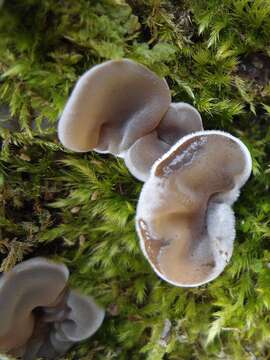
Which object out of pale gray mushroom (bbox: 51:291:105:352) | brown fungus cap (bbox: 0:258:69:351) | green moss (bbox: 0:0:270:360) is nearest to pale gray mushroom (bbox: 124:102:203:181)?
green moss (bbox: 0:0:270:360)

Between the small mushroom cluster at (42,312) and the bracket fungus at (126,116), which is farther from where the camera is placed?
the small mushroom cluster at (42,312)

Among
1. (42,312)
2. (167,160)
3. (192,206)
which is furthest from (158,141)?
(42,312)

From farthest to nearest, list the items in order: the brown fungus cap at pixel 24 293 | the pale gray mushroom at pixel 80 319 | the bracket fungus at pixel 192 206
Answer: the pale gray mushroom at pixel 80 319, the brown fungus cap at pixel 24 293, the bracket fungus at pixel 192 206

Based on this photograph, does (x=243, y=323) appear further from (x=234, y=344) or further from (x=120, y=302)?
(x=120, y=302)

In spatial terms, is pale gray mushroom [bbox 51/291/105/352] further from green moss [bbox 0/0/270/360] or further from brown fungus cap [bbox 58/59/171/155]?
brown fungus cap [bbox 58/59/171/155]

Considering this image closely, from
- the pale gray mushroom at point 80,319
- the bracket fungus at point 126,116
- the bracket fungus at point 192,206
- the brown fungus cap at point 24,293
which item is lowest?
the pale gray mushroom at point 80,319

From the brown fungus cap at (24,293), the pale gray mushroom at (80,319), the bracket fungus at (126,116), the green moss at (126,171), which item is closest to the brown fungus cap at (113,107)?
the bracket fungus at (126,116)

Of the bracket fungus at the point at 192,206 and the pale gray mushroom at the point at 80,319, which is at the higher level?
the bracket fungus at the point at 192,206

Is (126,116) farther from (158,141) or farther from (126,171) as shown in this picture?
(126,171)

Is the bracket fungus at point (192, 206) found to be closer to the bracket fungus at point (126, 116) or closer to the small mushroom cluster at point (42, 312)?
the bracket fungus at point (126, 116)
